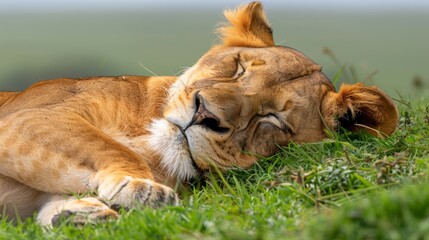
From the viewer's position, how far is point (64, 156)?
425cm

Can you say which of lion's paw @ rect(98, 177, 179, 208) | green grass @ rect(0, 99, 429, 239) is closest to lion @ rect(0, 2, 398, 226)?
lion's paw @ rect(98, 177, 179, 208)

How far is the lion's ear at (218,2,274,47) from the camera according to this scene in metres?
5.35

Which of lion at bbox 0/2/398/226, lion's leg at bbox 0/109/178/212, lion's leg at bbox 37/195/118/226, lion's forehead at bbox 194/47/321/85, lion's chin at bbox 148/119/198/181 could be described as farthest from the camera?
lion's forehead at bbox 194/47/321/85

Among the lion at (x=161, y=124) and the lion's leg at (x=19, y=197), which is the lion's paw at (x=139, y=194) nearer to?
the lion at (x=161, y=124)

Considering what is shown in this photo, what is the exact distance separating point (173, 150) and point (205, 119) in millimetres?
267

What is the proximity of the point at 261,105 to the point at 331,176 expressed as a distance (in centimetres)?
94

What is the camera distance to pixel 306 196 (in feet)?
11.7

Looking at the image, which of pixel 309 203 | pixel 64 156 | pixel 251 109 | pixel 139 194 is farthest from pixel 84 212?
pixel 251 109

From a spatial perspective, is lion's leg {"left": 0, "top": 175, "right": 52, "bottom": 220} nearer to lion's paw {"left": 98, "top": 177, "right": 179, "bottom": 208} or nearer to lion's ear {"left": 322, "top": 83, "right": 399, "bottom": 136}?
lion's paw {"left": 98, "top": 177, "right": 179, "bottom": 208}

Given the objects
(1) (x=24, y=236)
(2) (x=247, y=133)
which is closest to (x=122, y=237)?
(1) (x=24, y=236)

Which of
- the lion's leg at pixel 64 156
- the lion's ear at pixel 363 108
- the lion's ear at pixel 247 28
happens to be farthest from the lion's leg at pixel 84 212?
the lion's ear at pixel 247 28

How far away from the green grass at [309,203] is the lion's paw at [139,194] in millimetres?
107

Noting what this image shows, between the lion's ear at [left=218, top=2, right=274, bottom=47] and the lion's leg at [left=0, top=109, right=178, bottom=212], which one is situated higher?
the lion's ear at [left=218, top=2, right=274, bottom=47]

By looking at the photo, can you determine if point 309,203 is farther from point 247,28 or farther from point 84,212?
point 247,28
